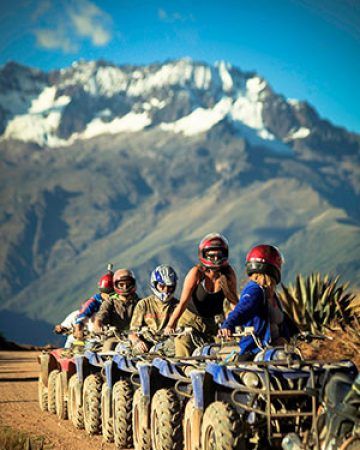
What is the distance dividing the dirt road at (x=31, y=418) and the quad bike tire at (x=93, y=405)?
0.43ft

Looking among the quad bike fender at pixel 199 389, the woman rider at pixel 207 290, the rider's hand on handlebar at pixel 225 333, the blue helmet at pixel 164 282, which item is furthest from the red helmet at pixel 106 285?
the quad bike fender at pixel 199 389

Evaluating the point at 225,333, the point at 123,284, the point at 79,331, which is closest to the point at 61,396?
the point at 79,331

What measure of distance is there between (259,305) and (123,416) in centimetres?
260

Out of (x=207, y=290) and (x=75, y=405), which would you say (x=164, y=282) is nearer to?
(x=207, y=290)

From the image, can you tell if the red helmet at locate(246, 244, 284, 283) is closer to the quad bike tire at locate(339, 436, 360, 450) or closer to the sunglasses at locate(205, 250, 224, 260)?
the sunglasses at locate(205, 250, 224, 260)

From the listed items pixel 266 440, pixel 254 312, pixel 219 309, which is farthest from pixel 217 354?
pixel 219 309

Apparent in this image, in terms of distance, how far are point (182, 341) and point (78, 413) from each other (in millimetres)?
2517

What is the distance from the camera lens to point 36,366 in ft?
89.1

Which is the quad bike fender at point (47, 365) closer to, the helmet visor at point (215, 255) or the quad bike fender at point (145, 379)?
the helmet visor at point (215, 255)

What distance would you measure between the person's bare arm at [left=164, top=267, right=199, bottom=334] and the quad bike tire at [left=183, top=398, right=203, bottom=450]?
260 centimetres

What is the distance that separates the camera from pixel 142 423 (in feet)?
30.5

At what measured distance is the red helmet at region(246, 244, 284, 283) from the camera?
8430mm

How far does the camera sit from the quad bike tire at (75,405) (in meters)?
12.3

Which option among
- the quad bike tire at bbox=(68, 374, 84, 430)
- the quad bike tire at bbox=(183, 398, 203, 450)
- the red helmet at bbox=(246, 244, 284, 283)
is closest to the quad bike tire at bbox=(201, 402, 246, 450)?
the quad bike tire at bbox=(183, 398, 203, 450)
